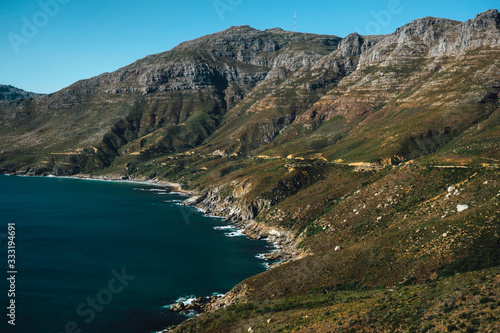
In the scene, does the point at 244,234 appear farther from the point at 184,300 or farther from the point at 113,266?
the point at 184,300

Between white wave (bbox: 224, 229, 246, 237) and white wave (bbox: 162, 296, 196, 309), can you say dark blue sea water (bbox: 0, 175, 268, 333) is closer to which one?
white wave (bbox: 162, 296, 196, 309)

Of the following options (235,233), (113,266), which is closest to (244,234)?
(235,233)

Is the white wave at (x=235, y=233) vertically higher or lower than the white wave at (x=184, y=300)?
higher

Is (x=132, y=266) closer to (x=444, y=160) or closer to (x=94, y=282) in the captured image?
(x=94, y=282)

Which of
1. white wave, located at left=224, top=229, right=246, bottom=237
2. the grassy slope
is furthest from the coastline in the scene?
the grassy slope

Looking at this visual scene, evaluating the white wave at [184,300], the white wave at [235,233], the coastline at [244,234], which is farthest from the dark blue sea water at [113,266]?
the coastline at [244,234]

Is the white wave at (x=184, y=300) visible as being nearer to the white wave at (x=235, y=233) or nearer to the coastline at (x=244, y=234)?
the coastline at (x=244, y=234)

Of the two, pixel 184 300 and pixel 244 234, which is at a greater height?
pixel 244 234

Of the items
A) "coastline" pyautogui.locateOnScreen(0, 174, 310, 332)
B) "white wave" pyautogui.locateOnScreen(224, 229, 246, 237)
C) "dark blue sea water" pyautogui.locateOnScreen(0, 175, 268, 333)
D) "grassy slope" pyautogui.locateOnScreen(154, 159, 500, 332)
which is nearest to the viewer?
"grassy slope" pyautogui.locateOnScreen(154, 159, 500, 332)

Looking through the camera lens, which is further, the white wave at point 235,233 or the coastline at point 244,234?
the white wave at point 235,233
